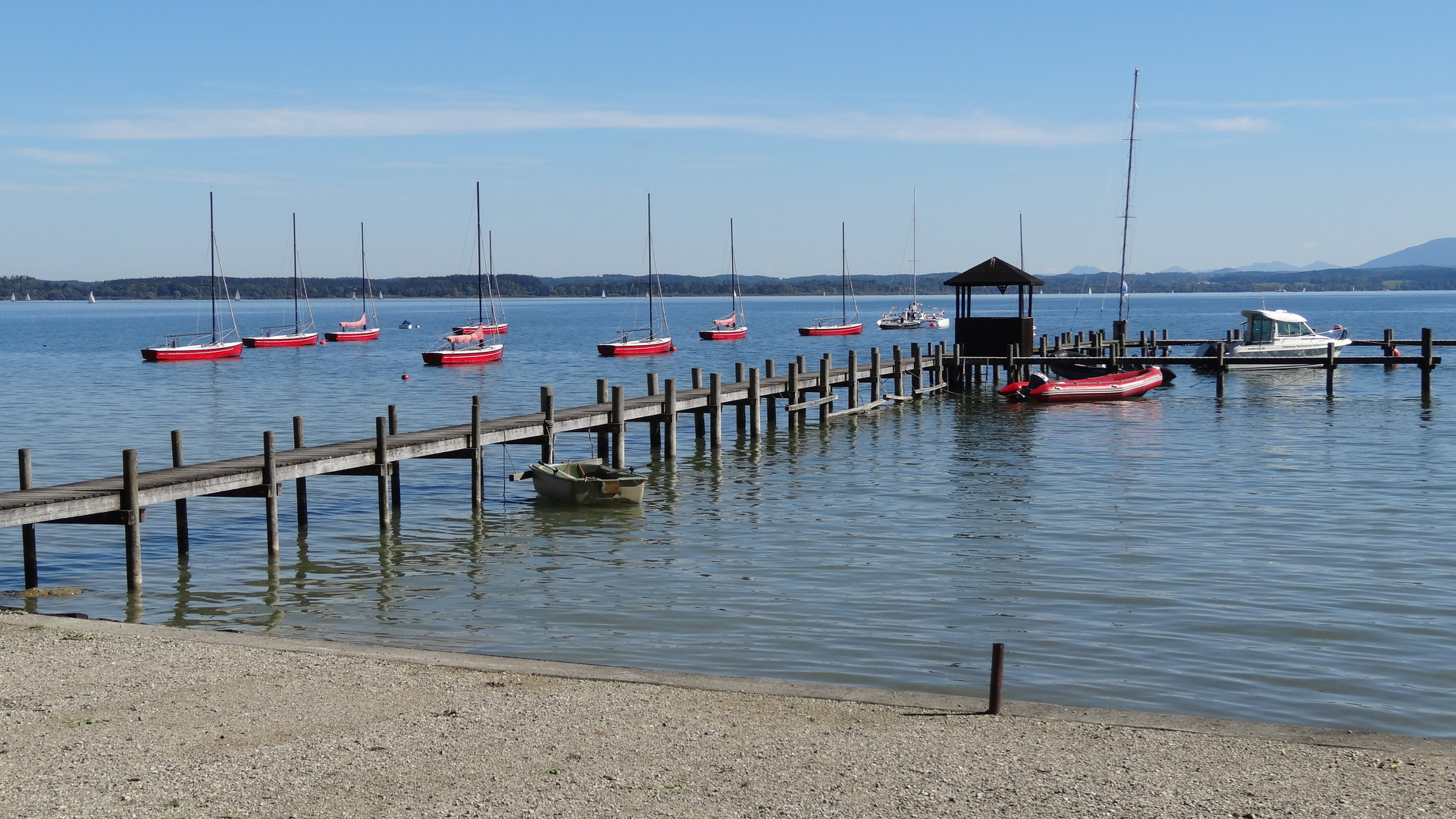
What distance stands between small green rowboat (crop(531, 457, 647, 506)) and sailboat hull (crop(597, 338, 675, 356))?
56718 millimetres

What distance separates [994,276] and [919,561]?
92.3ft

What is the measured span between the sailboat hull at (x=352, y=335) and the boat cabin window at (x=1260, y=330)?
76.4 meters

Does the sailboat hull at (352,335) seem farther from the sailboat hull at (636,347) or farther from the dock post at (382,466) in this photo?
the dock post at (382,466)

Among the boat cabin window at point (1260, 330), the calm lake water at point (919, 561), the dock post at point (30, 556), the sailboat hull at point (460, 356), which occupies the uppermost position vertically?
the boat cabin window at point (1260, 330)

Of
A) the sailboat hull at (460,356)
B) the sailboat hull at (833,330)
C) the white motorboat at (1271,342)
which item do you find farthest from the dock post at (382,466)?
the sailboat hull at (833,330)

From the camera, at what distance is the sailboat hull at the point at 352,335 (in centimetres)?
10969

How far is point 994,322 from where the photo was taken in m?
46.7

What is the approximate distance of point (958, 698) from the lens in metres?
10.2

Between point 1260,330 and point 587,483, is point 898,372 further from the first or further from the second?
point 587,483

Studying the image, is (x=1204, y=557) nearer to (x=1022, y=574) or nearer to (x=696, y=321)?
(x=1022, y=574)

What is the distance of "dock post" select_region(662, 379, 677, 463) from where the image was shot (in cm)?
2914

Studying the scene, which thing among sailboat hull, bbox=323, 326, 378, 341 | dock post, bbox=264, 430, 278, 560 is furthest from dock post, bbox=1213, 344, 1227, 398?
sailboat hull, bbox=323, 326, 378, 341

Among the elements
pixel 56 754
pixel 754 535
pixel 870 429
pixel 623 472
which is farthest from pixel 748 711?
pixel 870 429

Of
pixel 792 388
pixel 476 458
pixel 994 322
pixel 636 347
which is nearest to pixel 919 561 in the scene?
pixel 476 458
